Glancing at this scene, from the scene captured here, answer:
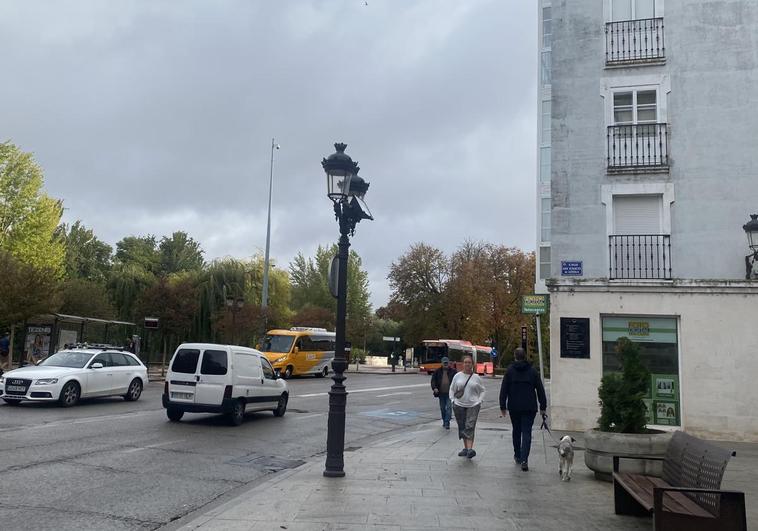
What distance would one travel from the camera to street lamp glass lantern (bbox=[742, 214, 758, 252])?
14398 mm

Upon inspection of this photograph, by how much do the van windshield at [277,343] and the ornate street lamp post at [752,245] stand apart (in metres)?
26.2

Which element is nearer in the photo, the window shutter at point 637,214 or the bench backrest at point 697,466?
the bench backrest at point 697,466

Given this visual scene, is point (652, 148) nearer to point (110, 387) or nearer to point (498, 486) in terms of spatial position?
point (498, 486)

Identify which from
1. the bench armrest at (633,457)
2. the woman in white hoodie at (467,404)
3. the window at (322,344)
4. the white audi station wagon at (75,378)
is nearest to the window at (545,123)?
the window at (322,344)

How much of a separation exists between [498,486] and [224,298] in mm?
36915

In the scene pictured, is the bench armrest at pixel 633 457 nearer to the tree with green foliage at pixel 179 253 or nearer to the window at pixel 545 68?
the window at pixel 545 68

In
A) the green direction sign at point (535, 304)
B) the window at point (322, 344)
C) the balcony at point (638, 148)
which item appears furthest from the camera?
the window at point (322, 344)

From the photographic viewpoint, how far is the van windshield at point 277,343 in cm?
3700

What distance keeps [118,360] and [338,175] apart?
12586 mm

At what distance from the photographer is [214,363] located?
1495 centimetres

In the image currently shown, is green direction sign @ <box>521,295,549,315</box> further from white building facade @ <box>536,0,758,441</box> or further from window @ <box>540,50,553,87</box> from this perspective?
window @ <box>540,50,553,87</box>

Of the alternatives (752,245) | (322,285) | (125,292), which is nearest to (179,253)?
(322,285)

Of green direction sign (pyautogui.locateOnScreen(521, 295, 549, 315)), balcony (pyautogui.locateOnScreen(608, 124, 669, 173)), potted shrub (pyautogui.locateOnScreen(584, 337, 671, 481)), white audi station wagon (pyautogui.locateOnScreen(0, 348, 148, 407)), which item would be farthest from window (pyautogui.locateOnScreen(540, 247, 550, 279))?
potted shrub (pyautogui.locateOnScreen(584, 337, 671, 481))

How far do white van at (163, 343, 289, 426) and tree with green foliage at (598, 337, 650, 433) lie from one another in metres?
8.67
